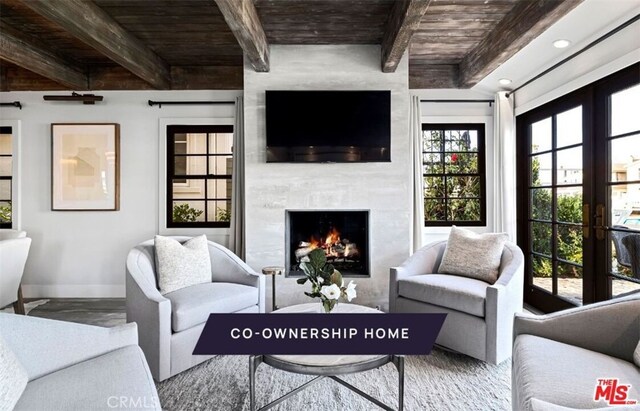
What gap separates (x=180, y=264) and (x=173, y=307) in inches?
18.7

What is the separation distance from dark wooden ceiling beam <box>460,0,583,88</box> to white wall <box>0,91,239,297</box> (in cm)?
260

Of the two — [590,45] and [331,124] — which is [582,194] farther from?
[331,124]

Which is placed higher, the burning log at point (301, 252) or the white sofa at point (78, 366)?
the burning log at point (301, 252)

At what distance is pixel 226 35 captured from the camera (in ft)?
10.8

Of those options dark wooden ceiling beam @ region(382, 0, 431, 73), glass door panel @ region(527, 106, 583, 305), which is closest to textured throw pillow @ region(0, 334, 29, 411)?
dark wooden ceiling beam @ region(382, 0, 431, 73)

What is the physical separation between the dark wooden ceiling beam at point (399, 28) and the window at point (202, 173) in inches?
77.8

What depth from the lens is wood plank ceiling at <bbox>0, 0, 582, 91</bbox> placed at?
8.47 feet

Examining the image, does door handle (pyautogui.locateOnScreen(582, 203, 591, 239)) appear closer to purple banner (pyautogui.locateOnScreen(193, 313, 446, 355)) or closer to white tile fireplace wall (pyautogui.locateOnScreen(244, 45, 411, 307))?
white tile fireplace wall (pyautogui.locateOnScreen(244, 45, 411, 307))

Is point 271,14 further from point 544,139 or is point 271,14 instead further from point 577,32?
point 544,139

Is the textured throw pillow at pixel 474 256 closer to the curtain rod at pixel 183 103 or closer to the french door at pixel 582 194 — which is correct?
the french door at pixel 582 194

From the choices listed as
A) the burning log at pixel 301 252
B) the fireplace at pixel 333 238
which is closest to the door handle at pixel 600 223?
the fireplace at pixel 333 238

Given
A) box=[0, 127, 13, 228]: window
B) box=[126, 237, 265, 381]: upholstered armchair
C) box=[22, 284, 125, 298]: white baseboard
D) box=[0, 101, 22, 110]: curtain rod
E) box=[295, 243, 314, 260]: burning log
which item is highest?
box=[0, 101, 22, 110]: curtain rod

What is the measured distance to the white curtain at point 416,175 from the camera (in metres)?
3.92

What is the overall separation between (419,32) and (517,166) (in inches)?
73.3
